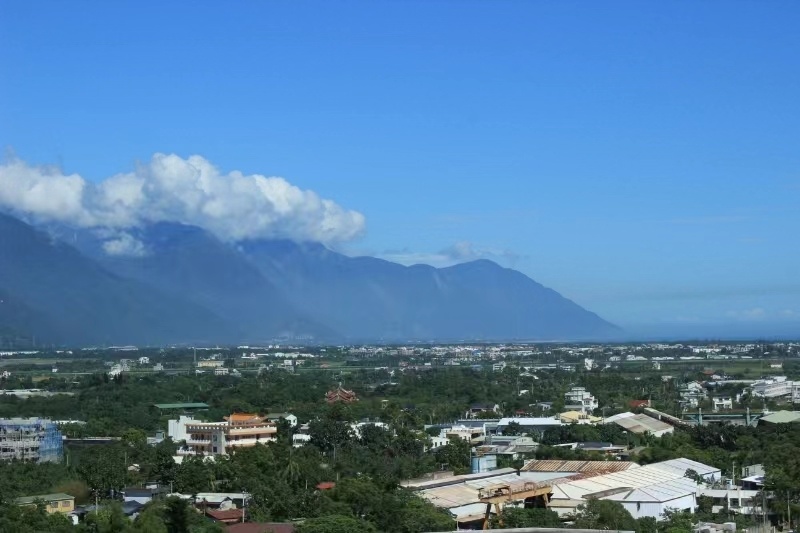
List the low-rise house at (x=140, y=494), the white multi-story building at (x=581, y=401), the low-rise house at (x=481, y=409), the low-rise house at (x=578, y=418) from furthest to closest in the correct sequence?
the white multi-story building at (x=581, y=401) < the low-rise house at (x=481, y=409) < the low-rise house at (x=578, y=418) < the low-rise house at (x=140, y=494)

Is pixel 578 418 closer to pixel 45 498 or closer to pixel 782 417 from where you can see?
pixel 782 417

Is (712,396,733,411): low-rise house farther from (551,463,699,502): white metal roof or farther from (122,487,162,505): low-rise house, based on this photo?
(122,487,162,505): low-rise house

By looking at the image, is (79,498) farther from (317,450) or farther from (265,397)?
(265,397)

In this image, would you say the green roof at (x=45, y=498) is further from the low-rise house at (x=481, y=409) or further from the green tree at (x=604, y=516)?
the low-rise house at (x=481, y=409)

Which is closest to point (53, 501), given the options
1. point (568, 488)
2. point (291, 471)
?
point (291, 471)

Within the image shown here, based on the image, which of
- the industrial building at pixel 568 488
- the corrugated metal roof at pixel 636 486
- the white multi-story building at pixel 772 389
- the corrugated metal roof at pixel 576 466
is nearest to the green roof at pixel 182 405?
the white multi-story building at pixel 772 389

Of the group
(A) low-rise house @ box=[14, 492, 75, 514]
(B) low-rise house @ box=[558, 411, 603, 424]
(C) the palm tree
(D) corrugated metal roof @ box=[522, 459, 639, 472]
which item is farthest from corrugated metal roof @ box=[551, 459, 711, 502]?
(B) low-rise house @ box=[558, 411, 603, 424]
